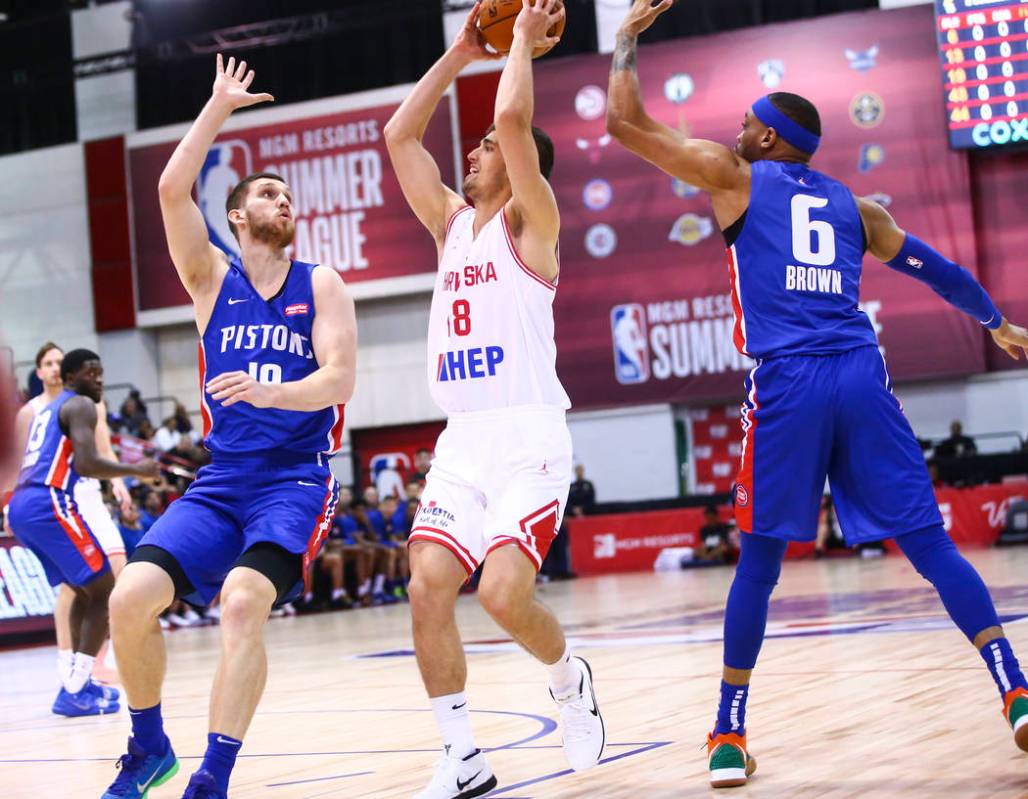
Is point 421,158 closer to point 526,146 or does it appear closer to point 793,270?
point 526,146

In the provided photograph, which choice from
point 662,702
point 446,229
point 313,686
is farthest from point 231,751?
point 313,686

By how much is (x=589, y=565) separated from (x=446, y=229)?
18.4 metres

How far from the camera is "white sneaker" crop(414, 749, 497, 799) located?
4230 mm

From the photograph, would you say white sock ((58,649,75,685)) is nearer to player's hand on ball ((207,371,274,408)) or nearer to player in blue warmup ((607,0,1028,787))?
player's hand on ball ((207,371,274,408))

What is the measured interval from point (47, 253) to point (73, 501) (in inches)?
796

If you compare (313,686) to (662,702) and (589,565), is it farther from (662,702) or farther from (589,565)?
(589,565)

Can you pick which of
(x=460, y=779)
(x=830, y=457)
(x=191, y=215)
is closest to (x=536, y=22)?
(x=191, y=215)

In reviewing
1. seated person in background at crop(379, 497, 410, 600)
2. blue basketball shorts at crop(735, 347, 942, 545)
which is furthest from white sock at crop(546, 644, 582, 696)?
seated person in background at crop(379, 497, 410, 600)

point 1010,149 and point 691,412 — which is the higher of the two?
point 1010,149

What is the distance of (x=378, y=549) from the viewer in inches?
745

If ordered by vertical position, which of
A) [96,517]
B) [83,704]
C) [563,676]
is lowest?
[83,704]

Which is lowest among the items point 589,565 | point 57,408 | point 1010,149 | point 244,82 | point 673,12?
point 589,565

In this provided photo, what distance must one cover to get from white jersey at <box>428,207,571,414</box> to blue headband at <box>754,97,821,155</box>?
909 mm

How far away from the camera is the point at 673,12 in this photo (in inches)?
961
